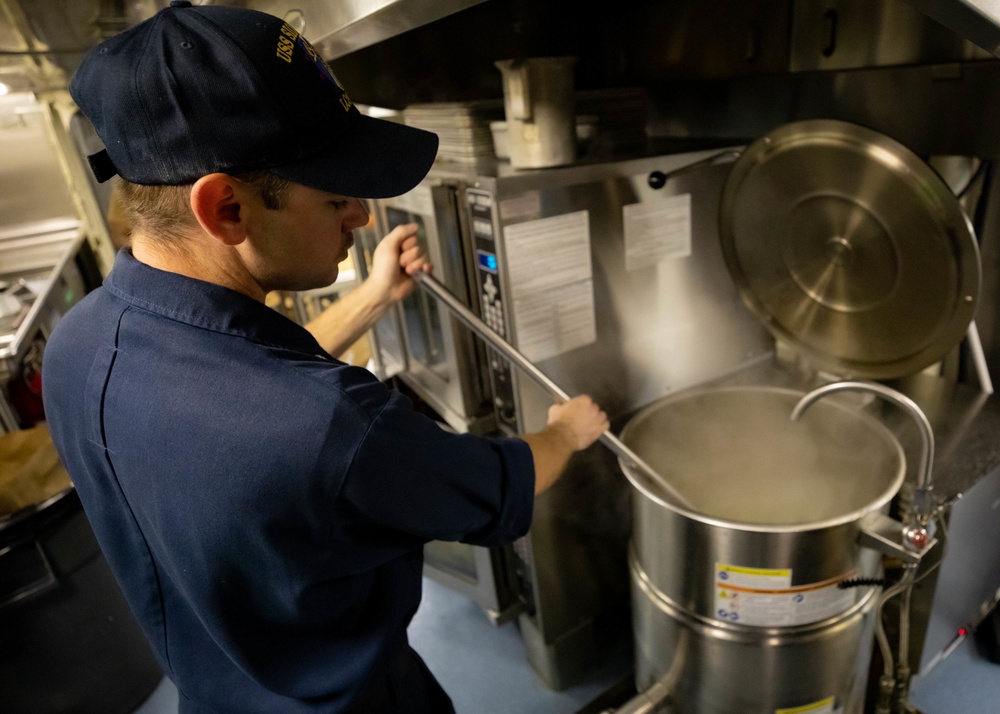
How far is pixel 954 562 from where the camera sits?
1197mm

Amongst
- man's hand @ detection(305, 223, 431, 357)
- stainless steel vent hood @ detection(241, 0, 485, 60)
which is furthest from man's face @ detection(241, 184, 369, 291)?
man's hand @ detection(305, 223, 431, 357)

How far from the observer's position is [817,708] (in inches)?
44.3

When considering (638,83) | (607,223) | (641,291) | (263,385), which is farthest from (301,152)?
(638,83)

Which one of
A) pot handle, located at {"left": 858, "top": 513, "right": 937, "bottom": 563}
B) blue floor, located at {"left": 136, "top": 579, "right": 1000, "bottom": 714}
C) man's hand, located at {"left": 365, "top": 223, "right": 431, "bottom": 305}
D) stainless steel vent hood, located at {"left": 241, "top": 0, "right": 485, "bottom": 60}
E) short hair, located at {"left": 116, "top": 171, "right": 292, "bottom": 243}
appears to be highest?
stainless steel vent hood, located at {"left": 241, "top": 0, "right": 485, "bottom": 60}

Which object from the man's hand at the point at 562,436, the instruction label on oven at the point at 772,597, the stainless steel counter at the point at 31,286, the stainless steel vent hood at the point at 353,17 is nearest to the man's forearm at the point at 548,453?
the man's hand at the point at 562,436

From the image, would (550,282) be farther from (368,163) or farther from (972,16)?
(972,16)

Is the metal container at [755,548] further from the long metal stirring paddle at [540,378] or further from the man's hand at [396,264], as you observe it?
the man's hand at [396,264]

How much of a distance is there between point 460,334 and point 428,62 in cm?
91

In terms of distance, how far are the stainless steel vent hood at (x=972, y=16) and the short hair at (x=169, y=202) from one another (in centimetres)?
64

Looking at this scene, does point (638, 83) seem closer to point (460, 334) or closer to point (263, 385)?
point (460, 334)

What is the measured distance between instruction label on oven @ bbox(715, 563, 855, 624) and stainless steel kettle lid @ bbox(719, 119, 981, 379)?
42 centimetres

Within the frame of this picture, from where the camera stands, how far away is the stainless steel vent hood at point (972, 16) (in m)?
0.54

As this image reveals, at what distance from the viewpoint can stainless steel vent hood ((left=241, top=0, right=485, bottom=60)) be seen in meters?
0.80

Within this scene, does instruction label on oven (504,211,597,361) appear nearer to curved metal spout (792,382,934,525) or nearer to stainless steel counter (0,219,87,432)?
curved metal spout (792,382,934,525)
